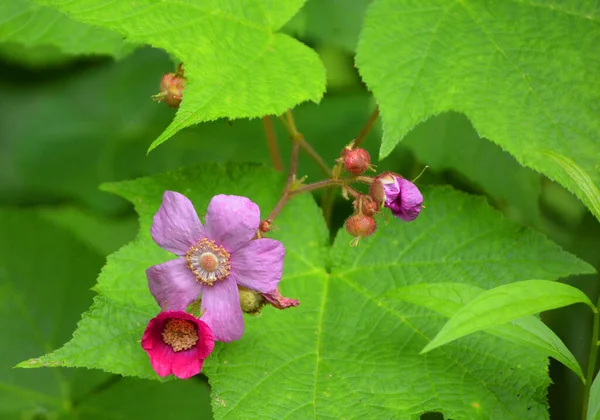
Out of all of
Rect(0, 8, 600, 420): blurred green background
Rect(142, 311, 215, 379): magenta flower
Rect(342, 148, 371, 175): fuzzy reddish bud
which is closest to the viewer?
Rect(142, 311, 215, 379): magenta flower

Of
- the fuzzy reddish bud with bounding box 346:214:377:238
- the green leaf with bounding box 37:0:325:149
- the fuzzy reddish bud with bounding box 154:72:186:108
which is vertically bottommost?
the fuzzy reddish bud with bounding box 346:214:377:238

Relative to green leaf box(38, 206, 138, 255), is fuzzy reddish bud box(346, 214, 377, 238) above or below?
above

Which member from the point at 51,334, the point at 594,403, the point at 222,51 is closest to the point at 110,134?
the point at 51,334

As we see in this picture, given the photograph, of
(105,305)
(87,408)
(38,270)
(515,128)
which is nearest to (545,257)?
(515,128)

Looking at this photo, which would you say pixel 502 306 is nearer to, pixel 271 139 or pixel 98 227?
pixel 271 139

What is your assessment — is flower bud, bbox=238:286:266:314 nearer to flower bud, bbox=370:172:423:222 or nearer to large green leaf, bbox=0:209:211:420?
flower bud, bbox=370:172:423:222

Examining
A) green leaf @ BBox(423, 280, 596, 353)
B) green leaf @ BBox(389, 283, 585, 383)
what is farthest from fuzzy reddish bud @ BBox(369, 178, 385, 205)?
green leaf @ BBox(423, 280, 596, 353)

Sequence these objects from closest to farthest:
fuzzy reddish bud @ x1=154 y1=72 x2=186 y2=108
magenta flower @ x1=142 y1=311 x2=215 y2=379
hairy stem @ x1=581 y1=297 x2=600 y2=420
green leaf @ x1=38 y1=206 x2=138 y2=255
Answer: magenta flower @ x1=142 y1=311 x2=215 y2=379
hairy stem @ x1=581 y1=297 x2=600 y2=420
fuzzy reddish bud @ x1=154 y1=72 x2=186 y2=108
green leaf @ x1=38 y1=206 x2=138 y2=255
